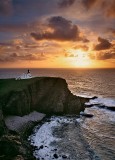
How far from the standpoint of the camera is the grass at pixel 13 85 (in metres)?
58.5

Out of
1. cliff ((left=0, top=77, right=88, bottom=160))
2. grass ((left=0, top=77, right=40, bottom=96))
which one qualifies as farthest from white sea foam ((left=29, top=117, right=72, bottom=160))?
grass ((left=0, top=77, right=40, bottom=96))

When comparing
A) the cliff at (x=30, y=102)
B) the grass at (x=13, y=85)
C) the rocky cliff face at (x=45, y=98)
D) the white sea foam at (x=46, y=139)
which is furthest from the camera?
the grass at (x=13, y=85)

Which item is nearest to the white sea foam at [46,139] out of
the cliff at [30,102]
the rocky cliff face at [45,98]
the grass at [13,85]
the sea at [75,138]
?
the sea at [75,138]

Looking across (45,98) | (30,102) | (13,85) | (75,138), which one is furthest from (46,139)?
(13,85)

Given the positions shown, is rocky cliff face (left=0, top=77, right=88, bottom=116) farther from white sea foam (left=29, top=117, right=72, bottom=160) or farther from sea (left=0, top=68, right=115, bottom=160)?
white sea foam (left=29, top=117, right=72, bottom=160)

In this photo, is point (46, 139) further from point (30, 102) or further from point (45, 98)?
point (45, 98)

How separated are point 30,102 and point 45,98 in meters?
4.83

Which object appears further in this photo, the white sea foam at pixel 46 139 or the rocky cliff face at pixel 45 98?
the rocky cliff face at pixel 45 98

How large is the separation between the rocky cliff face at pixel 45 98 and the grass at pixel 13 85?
3.57 ft

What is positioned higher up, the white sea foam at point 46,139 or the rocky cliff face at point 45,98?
the rocky cliff face at point 45,98

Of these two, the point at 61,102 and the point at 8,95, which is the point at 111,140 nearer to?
the point at 61,102

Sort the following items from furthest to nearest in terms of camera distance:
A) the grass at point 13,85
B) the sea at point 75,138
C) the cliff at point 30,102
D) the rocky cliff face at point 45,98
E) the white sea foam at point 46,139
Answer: the grass at point 13,85 < the rocky cliff face at point 45,98 < the cliff at point 30,102 < the sea at point 75,138 < the white sea foam at point 46,139

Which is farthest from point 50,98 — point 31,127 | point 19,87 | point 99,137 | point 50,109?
point 99,137

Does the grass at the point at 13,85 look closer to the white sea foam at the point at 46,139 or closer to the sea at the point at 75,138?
the sea at the point at 75,138
